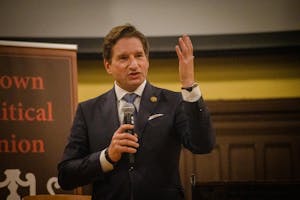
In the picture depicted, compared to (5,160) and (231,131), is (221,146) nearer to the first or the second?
(231,131)

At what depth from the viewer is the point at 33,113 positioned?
346cm

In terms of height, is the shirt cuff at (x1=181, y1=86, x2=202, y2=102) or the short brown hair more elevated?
the short brown hair

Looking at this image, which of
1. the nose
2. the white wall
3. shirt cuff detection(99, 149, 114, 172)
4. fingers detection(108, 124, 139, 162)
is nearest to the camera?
fingers detection(108, 124, 139, 162)

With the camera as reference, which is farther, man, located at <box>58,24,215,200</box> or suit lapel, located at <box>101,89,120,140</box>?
suit lapel, located at <box>101,89,120,140</box>

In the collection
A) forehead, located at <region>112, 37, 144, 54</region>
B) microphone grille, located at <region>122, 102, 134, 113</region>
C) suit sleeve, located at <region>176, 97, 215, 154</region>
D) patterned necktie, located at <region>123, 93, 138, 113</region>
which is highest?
forehead, located at <region>112, 37, 144, 54</region>

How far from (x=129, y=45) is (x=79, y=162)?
1.58 ft

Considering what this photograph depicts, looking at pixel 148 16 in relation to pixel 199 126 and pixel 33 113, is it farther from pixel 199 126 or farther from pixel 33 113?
pixel 199 126

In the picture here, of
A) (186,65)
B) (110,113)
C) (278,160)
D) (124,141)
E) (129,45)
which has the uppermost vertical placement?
(129,45)

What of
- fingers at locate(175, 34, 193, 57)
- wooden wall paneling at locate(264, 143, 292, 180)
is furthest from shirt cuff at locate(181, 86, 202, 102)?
wooden wall paneling at locate(264, 143, 292, 180)

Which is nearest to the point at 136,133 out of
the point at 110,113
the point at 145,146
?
the point at 145,146

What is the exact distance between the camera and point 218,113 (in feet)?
14.1

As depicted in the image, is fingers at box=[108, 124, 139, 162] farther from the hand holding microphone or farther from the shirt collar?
the shirt collar

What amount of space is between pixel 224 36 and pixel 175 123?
237 cm

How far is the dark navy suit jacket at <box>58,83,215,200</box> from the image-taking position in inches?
66.7
